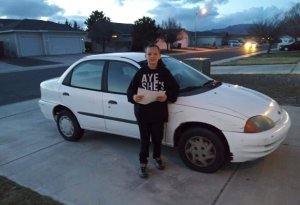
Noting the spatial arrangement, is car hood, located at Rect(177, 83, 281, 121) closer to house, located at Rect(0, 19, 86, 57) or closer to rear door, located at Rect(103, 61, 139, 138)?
rear door, located at Rect(103, 61, 139, 138)

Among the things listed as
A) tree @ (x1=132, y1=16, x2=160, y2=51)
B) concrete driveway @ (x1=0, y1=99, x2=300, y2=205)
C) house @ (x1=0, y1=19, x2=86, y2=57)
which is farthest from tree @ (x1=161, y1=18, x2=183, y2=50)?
concrete driveway @ (x1=0, y1=99, x2=300, y2=205)

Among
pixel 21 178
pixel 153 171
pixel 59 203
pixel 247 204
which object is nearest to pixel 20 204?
pixel 59 203

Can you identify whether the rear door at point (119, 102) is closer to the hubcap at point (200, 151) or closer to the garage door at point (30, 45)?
the hubcap at point (200, 151)

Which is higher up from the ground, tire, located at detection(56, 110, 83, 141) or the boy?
the boy

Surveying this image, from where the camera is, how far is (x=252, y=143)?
3.74 meters

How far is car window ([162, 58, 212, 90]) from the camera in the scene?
4562 millimetres

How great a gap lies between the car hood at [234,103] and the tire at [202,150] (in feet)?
1.07

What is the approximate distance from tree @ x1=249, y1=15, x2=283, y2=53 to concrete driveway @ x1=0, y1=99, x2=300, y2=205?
29566 millimetres

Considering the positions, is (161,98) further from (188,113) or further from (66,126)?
(66,126)

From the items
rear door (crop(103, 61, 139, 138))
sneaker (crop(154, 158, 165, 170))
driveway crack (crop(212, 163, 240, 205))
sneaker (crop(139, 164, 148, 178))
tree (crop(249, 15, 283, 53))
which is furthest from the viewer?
tree (crop(249, 15, 283, 53))

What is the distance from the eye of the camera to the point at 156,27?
1951 inches

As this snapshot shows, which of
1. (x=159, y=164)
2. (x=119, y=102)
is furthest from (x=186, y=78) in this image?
(x=159, y=164)

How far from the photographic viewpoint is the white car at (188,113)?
3818 mm

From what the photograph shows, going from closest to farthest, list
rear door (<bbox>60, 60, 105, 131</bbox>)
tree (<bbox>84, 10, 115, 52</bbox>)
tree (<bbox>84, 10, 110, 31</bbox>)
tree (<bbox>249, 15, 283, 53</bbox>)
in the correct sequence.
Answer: rear door (<bbox>60, 60, 105, 131</bbox>) < tree (<bbox>249, 15, 283, 53</bbox>) < tree (<bbox>84, 10, 115, 52</bbox>) < tree (<bbox>84, 10, 110, 31</bbox>)
